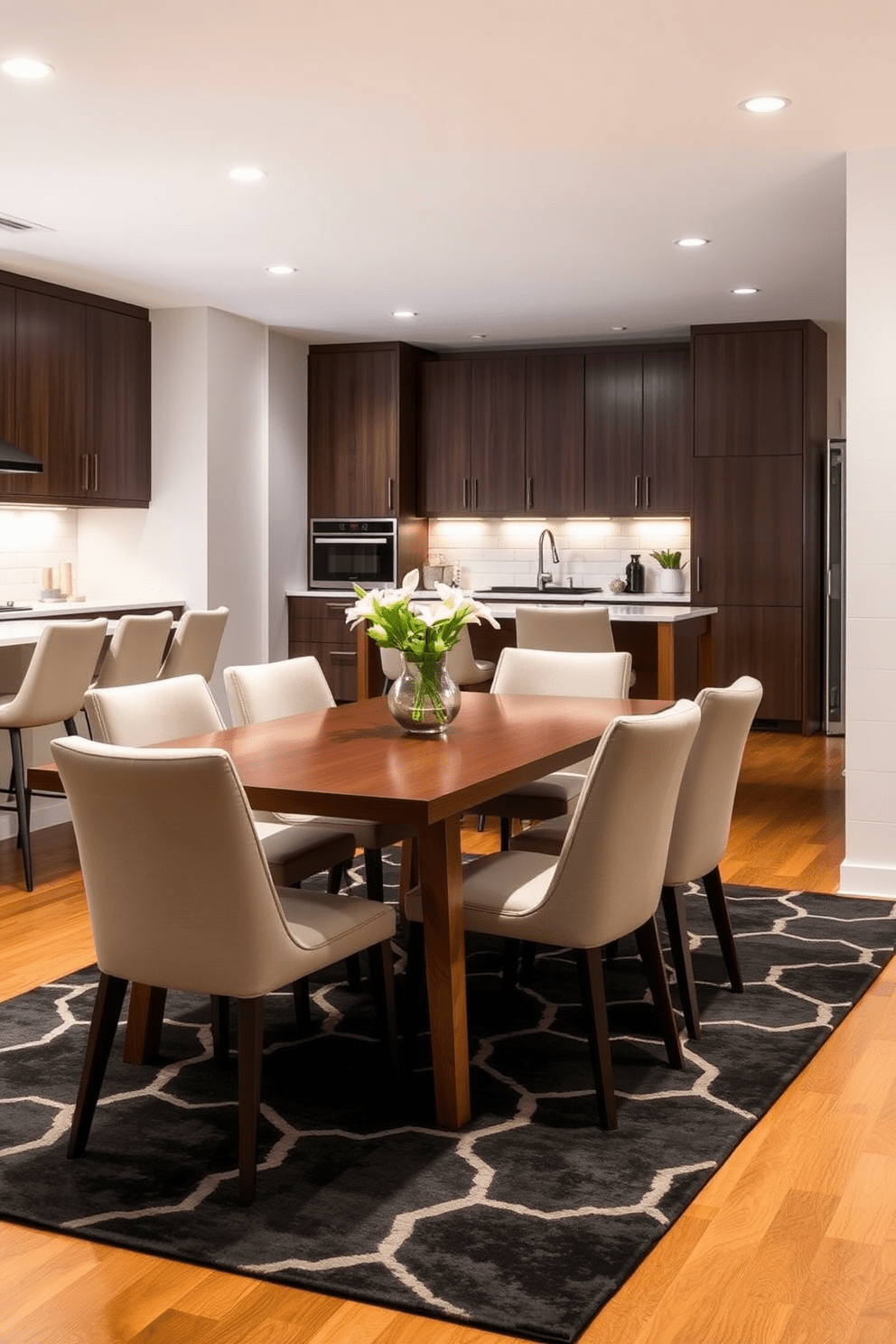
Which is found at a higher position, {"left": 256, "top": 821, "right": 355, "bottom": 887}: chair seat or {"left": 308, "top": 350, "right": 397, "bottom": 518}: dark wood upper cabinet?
{"left": 308, "top": 350, "right": 397, "bottom": 518}: dark wood upper cabinet

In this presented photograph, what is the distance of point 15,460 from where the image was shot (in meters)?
6.33

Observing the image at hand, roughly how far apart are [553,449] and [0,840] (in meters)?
4.68

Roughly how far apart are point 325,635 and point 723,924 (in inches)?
221

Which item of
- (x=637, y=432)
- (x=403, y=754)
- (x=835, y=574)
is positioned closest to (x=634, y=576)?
(x=637, y=432)

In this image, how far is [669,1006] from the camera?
3.12 meters

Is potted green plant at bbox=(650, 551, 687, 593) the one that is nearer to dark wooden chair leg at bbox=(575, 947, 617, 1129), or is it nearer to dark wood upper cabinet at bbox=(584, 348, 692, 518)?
dark wood upper cabinet at bbox=(584, 348, 692, 518)

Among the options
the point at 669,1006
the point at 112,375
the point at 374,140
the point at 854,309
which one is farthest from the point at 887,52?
the point at 112,375

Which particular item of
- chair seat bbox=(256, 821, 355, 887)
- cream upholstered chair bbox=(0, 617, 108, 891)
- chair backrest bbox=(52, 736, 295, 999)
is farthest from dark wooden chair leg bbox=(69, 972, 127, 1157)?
cream upholstered chair bbox=(0, 617, 108, 891)

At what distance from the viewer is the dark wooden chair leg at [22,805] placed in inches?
191

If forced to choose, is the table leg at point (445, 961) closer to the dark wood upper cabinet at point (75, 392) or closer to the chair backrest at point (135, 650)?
the chair backrest at point (135, 650)

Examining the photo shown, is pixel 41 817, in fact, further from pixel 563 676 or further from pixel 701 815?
pixel 701 815

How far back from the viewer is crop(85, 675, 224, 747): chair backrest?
3297 mm

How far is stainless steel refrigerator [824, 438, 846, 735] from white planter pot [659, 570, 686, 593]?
0.90 m

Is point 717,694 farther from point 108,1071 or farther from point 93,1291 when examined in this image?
point 93,1291
